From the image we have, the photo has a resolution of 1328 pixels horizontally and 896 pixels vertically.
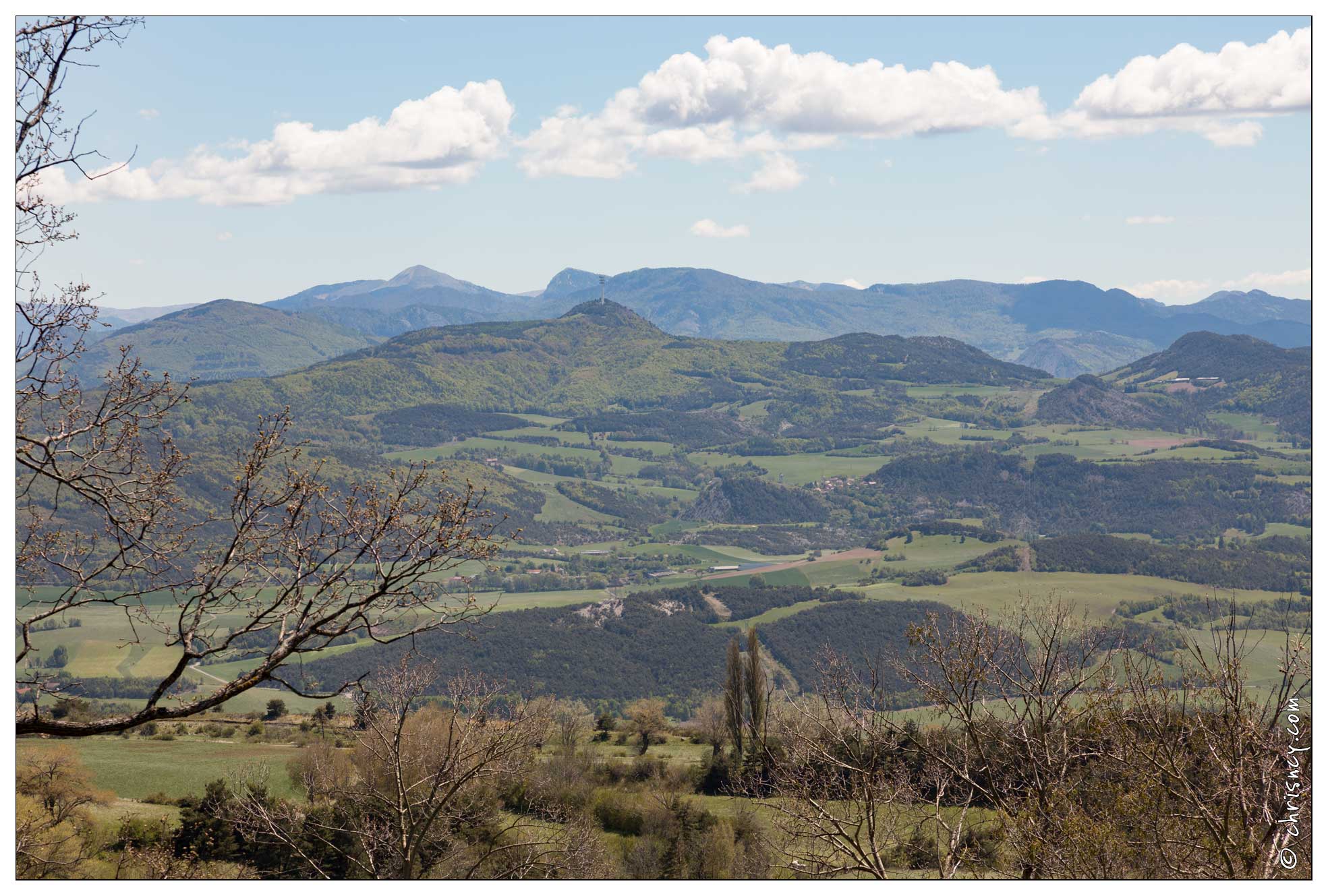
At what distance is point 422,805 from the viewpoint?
24656 millimetres

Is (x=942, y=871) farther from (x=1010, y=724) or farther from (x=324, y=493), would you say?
(x=324, y=493)

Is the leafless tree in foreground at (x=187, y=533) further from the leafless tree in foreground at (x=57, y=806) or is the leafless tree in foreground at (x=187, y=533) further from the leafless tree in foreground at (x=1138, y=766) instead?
the leafless tree in foreground at (x=57, y=806)

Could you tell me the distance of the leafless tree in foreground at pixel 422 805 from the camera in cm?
2086

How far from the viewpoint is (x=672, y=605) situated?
7274 inches

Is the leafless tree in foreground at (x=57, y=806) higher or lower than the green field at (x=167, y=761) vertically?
higher

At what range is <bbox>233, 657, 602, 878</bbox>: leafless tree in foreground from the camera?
20.9 metres

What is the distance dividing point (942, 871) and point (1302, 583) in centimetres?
19871

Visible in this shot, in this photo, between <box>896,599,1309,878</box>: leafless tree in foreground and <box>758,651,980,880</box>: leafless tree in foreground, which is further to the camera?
<box>758,651,980,880</box>: leafless tree in foreground

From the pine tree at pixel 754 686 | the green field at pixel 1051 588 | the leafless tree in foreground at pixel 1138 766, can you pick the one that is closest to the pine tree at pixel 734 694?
the pine tree at pixel 754 686

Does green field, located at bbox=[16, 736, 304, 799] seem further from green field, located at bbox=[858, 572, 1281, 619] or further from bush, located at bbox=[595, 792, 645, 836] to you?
green field, located at bbox=[858, 572, 1281, 619]

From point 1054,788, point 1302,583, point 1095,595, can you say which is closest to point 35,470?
point 1054,788
